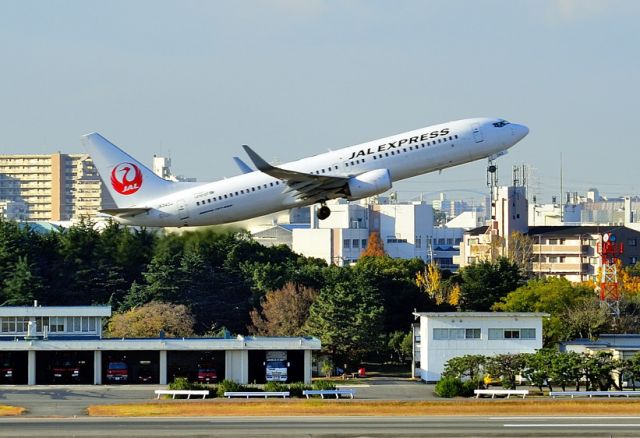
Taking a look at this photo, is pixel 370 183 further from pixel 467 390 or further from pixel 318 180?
pixel 467 390

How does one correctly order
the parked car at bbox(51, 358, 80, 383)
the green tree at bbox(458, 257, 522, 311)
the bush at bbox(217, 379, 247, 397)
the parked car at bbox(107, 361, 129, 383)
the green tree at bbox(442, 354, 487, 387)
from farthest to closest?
the green tree at bbox(458, 257, 522, 311), the parked car at bbox(107, 361, 129, 383), the parked car at bbox(51, 358, 80, 383), the green tree at bbox(442, 354, 487, 387), the bush at bbox(217, 379, 247, 397)

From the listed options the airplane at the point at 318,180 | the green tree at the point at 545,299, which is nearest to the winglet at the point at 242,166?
the airplane at the point at 318,180

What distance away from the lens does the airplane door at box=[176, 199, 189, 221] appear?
99.2 metres

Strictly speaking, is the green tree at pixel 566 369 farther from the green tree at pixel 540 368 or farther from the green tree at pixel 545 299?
the green tree at pixel 545 299

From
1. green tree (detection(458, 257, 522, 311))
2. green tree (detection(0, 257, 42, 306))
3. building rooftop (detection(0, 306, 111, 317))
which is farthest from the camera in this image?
green tree (detection(458, 257, 522, 311))

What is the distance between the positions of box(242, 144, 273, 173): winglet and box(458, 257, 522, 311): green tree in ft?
321

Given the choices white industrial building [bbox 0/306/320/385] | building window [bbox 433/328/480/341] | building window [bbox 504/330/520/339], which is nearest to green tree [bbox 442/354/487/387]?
building window [bbox 433/328/480/341]

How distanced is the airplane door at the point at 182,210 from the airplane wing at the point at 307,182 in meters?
6.00

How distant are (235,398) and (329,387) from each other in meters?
11.3

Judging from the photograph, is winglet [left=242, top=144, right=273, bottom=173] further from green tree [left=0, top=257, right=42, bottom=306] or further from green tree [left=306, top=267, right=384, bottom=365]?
green tree [left=0, top=257, right=42, bottom=306]

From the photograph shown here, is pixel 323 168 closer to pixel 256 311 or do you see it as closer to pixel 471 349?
pixel 471 349

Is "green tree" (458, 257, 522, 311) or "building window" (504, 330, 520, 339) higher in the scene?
"green tree" (458, 257, 522, 311)

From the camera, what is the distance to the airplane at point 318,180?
3878 inches

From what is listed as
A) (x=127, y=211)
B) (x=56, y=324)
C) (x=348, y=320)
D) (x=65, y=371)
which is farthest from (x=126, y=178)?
(x=348, y=320)
